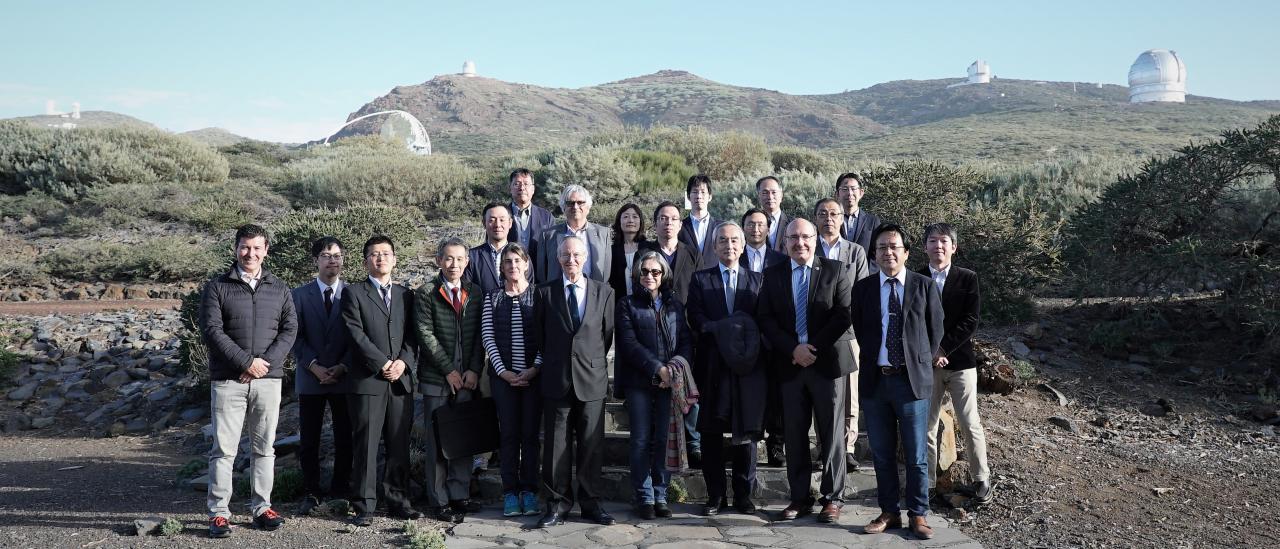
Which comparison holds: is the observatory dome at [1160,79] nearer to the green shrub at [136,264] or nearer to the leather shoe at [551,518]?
the green shrub at [136,264]

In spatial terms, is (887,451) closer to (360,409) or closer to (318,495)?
(360,409)

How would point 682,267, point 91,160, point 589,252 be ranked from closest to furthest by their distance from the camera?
point 682,267, point 589,252, point 91,160

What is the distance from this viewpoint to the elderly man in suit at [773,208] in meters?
6.37

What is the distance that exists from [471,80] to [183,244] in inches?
3028

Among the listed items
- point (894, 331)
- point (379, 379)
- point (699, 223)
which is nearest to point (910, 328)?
point (894, 331)

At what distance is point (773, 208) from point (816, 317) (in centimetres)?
134

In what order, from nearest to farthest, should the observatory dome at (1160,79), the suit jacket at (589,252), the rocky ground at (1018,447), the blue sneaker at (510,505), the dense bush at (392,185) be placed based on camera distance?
the rocky ground at (1018,447)
the blue sneaker at (510,505)
the suit jacket at (589,252)
the dense bush at (392,185)
the observatory dome at (1160,79)

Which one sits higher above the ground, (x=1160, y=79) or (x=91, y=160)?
→ (x=1160, y=79)

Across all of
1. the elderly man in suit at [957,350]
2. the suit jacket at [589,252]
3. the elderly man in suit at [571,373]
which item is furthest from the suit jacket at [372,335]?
the elderly man in suit at [957,350]

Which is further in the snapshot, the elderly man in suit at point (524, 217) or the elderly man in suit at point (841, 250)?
the elderly man in suit at point (524, 217)

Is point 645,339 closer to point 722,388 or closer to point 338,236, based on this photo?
point 722,388

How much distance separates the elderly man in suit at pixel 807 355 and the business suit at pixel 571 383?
0.91m

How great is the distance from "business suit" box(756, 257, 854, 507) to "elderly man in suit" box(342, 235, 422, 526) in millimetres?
2006

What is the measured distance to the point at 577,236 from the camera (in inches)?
246
